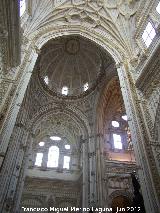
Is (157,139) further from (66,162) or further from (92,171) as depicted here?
(66,162)

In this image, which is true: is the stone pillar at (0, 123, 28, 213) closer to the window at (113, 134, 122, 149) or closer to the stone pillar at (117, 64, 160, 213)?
the stone pillar at (117, 64, 160, 213)

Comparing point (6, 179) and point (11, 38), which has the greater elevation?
point (11, 38)

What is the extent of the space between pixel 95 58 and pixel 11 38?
38.8 ft

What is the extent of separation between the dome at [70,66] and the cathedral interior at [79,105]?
0.32ft

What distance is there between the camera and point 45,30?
50.7 feet

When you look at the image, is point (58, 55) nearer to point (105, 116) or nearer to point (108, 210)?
point (105, 116)

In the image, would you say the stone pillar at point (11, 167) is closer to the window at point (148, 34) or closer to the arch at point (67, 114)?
the arch at point (67, 114)

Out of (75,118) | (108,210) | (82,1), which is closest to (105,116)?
(75,118)

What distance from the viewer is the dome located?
2047 cm

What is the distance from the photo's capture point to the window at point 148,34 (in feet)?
44.5

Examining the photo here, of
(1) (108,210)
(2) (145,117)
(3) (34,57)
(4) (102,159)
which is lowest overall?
(1) (108,210)

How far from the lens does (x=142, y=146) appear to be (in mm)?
10383

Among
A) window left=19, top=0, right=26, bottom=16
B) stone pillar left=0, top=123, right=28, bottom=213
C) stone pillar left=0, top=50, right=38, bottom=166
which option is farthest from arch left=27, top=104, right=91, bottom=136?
window left=19, top=0, right=26, bottom=16

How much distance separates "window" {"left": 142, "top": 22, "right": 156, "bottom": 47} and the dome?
18.5 ft
